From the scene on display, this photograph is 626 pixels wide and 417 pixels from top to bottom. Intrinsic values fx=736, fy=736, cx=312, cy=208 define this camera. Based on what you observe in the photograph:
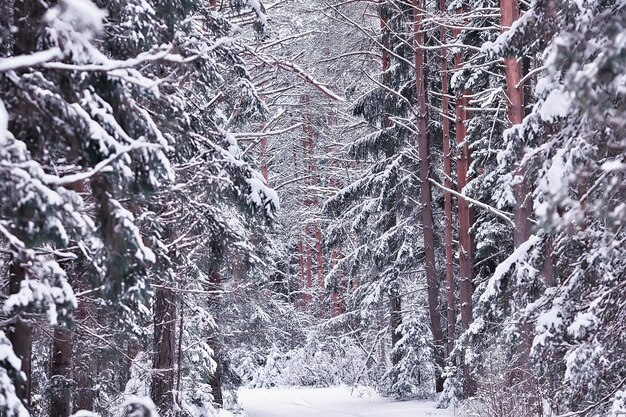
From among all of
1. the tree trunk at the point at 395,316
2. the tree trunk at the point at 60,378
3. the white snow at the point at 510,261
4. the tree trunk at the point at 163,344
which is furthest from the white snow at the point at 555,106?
the tree trunk at the point at 395,316

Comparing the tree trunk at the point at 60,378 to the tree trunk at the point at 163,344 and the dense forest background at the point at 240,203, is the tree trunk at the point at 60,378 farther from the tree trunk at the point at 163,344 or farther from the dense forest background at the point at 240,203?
the tree trunk at the point at 163,344

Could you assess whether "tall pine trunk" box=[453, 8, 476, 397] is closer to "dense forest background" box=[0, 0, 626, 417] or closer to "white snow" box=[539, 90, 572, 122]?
"dense forest background" box=[0, 0, 626, 417]

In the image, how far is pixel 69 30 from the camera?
4129mm

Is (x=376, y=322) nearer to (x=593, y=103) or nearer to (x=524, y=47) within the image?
(x=524, y=47)

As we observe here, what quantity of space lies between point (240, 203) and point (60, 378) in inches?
98.6

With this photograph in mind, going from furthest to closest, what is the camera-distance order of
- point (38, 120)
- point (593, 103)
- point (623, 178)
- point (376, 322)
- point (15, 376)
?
point (376, 322) → point (623, 178) → point (38, 120) → point (15, 376) → point (593, 103)

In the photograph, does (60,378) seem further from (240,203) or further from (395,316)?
(395,316)

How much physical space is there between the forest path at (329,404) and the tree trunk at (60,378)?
8101 mm

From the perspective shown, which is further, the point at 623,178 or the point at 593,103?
the point at 623,178

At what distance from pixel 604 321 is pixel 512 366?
3.26m

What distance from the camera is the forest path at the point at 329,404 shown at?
1488 centimetres

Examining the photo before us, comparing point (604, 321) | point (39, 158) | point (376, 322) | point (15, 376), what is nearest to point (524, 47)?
point (604, 321)

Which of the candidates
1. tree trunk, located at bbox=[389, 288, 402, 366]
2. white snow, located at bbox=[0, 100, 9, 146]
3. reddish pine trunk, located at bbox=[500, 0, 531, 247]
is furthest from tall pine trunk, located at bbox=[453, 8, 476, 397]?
white snow, located at bbox=[0, 100, 9, 146]

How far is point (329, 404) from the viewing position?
17812mm
